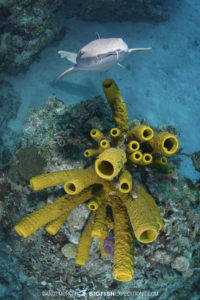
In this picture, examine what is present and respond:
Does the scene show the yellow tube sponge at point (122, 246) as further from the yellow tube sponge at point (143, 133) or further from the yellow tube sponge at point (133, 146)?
the yellow tube sponge at point (143, 133)

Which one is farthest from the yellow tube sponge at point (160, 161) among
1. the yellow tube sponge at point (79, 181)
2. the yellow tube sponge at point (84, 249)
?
the yellow tube sponge at point (84, 249)

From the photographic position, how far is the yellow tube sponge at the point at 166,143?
1909mm

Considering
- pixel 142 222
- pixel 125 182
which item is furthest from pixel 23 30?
pixel 142 222

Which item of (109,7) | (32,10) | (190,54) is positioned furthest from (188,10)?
(32,10)

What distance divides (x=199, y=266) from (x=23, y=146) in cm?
397

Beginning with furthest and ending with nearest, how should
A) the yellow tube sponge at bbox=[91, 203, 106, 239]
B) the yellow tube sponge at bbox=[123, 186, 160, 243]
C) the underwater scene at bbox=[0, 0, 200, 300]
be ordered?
the underwater scene at bbox=[0, 0, 200, 300], the yellow tube sponge at bbox=[91, 203, 106, 239], the yellow tube sponge at bbox=[123, 186, 160, 243]

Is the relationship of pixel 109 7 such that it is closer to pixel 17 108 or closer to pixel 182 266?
pixel 17 108

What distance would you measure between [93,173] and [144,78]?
632 centimetres

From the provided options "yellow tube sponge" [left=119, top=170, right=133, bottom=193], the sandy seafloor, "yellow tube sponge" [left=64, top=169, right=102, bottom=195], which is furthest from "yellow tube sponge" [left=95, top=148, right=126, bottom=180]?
the sandy seafloor

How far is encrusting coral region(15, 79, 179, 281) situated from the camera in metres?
1.57

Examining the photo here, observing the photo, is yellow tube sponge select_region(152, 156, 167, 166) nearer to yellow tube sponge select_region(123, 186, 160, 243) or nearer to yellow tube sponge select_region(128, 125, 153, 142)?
yellow tube sponge select_region(128, 125, 153, 142)

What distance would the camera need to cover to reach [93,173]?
6.97 feet

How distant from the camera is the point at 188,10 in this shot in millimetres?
9664

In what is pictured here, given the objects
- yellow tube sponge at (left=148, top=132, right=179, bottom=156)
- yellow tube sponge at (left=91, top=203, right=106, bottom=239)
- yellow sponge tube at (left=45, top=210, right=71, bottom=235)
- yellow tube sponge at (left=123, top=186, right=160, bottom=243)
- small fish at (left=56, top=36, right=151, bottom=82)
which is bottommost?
yellow sponge tube at (left=45, top=210, right=71, bottom=235)
